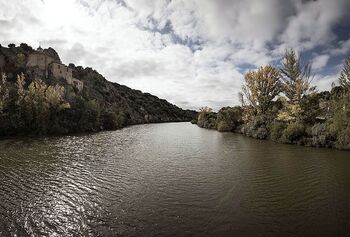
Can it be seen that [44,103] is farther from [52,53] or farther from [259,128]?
[52,53]

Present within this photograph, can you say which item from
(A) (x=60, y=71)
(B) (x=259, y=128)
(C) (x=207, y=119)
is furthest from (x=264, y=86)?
(A) (x=60, y=71)

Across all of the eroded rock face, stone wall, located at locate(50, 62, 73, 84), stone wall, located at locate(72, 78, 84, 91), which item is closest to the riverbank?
stone wall, located at locate(50, 62, 73, 84)

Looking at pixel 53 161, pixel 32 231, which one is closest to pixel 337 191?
pixel 32 231

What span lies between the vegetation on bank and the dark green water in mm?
6972

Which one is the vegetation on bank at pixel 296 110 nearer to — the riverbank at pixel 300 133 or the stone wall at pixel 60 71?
the riverbank at pixel 300 133

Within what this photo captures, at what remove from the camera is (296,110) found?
28891mm

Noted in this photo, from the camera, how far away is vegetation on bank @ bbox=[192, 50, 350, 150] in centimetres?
2378

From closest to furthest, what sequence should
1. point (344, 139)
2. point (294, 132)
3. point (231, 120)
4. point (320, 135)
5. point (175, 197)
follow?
point (175, 197), point (344, 139), point (320, 135), point (294, 132), point (231, 120)

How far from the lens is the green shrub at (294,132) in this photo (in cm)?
2720

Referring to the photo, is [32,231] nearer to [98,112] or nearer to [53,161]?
[53,161]

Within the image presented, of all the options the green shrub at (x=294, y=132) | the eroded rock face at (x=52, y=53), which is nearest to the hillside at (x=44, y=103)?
the eroded rock face at (x=52, y=53)

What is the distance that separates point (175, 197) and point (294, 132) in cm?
2142

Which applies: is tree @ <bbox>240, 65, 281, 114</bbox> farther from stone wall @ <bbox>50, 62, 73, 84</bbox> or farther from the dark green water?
stone wall @ <bbox>50, 62, 73, 84</bbox>

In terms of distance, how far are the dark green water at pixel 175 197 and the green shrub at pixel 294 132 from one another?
9269mm
